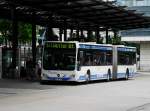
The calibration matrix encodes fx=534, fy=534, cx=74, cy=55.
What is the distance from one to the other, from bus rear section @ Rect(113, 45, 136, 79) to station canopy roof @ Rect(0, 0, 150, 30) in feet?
8.85

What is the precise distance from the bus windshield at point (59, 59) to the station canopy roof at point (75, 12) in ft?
9.81

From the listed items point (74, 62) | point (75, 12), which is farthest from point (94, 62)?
point (75, 12)

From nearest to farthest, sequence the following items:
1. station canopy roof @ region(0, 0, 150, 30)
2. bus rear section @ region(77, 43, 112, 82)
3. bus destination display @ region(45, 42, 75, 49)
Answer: bus destination display @ region(45, 42, 75, 49) < bus rear section @ region(77, 43, 112, 82) < station canopy roof @ region(0, 0, 150, 30)

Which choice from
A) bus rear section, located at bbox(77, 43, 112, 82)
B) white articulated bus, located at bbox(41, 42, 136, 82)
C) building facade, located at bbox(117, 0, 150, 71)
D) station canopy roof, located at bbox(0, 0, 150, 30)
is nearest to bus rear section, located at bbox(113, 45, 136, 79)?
bus rear section, located at bbox(77, 43, 112, 82)

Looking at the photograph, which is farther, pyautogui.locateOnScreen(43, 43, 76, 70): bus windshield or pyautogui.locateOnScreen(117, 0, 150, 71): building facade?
pyautogui.locateOnScreen(117, 0, 150, 71): building facade

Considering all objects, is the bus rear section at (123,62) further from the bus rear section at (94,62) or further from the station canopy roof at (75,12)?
the station canopy roof at (75,12)

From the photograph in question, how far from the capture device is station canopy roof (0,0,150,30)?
1302 inches

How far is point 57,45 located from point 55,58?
2.55ft

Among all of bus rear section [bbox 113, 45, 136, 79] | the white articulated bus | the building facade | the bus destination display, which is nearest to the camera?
the white articulated bus

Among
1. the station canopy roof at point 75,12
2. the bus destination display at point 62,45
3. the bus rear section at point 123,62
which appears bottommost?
the bus rear section at point 123,62

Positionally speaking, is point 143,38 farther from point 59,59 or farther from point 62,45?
point 59,59

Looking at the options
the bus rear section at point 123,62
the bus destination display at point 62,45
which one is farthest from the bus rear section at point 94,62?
the bus rear section at point 123,62

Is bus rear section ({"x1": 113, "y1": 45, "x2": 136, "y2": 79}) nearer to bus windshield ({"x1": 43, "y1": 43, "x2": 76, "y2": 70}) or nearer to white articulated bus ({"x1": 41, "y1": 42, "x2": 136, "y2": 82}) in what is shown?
white articulated bus ({"x1": 41, "y1": 42, "x2": 136, "y2": 82})

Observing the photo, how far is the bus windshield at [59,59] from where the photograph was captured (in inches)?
1228
